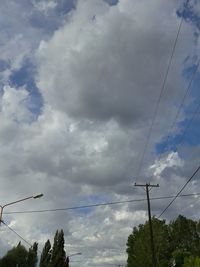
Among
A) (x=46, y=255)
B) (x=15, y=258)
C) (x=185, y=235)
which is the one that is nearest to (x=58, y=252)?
(x=46, y=255)

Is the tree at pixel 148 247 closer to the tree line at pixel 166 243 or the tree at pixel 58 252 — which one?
the tree line at pixel 166 243

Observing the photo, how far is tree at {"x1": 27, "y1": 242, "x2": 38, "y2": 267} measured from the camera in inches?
4697

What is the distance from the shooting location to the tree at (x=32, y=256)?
119 metres

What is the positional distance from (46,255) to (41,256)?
6.85ft

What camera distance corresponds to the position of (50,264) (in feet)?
379

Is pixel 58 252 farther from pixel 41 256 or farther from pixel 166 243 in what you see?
pixel 166 243

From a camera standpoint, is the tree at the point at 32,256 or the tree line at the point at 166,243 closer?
the tree line at the point at 166,243

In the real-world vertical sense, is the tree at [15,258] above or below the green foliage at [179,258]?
above

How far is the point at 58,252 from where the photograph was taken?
378ft

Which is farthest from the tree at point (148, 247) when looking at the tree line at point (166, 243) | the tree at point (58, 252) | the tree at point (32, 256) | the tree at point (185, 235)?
the tree at point (32, 256)

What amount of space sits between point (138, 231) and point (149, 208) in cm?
5762

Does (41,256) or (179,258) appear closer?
(179,258)

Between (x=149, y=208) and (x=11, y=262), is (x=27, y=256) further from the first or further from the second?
(x=149, y=208)

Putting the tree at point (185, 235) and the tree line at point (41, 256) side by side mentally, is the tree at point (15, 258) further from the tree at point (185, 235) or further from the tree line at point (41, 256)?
the tree at point (185, 235)
